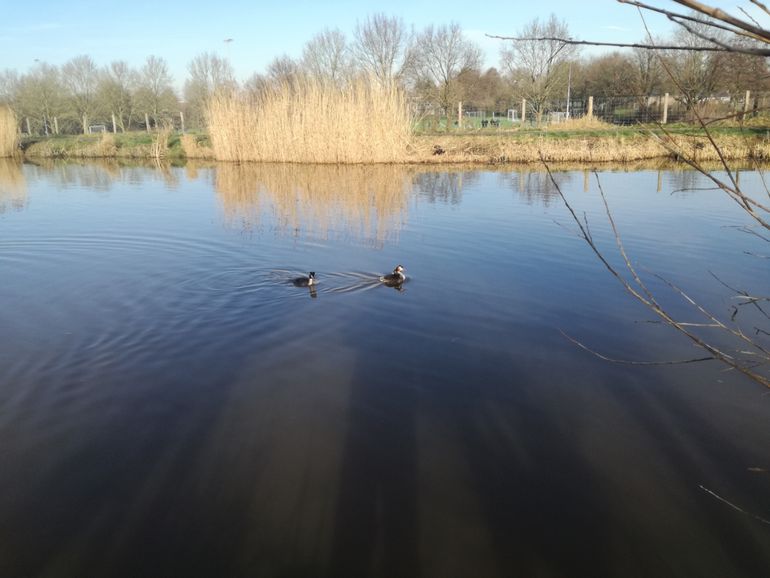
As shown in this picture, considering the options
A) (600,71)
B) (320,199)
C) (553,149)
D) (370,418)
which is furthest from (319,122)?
(600,71)

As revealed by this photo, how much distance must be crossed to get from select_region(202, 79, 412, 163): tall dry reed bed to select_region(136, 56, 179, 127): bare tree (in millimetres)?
26586

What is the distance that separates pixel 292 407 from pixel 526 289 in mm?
4024

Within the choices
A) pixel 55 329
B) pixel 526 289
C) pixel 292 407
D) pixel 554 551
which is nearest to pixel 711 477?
pixel 554 551

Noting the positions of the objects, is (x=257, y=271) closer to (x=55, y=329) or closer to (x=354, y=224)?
(x=55, y=329)

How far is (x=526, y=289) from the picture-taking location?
747 centimetres

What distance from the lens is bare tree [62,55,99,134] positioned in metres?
46.0

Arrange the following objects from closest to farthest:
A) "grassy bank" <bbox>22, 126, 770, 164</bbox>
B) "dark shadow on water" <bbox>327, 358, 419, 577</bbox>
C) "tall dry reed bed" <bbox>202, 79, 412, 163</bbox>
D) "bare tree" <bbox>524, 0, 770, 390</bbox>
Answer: "bare tree" <bbox>524, 0, 770, 390</bbox> < "dark shadow on water" <bbox>327, 358, 419, 577</bbox> < "tall dry reed bed" <bbox>202, 79, 412, 163</bbox> < "grassy bank" <bbox>22, 126, 770, 164</bbox>

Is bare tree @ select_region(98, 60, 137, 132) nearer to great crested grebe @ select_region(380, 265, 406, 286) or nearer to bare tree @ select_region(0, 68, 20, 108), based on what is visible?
bare tree @ select_region(0, 68, 20, 108)

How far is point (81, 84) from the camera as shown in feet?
159

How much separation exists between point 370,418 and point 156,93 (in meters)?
50.8

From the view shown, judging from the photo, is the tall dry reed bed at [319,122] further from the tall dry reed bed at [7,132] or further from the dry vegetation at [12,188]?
the tall dry reed bed at [7,132]

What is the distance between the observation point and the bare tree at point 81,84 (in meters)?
46.0

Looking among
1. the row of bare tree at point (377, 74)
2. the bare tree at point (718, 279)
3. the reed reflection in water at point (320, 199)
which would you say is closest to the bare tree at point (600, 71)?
the row of bare tree at point (377, 74)

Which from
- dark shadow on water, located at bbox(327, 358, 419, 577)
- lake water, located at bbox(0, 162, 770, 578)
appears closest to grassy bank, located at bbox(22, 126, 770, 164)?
lake water, located at bbox(0, 162, 770, 578)
